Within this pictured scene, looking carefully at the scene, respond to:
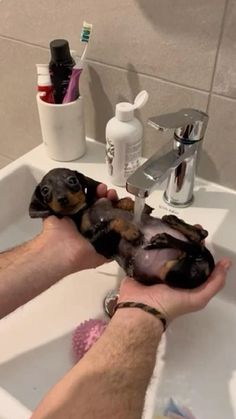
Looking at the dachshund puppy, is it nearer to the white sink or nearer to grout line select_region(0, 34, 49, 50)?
the white sink

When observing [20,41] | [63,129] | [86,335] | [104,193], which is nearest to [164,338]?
[86,335]

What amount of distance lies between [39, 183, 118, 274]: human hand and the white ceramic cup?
0.15 meters

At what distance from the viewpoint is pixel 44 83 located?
0.66 metres

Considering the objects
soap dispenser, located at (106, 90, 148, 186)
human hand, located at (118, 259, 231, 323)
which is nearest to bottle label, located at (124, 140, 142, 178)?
soap dispenser, located at (106, 90, 148, 186)

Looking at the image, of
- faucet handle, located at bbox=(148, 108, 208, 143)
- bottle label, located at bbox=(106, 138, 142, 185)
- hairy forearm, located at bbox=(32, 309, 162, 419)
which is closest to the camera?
hairy forearm, located at bbox=(32, 309, 162, 419)

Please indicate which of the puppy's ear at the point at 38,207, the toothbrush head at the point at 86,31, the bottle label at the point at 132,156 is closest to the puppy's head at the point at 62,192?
the puppy's ear at the point at 38,207

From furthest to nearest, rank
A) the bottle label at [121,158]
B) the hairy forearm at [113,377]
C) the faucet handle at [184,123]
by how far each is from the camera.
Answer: the bottle label at [121,158] < the faucet handle at [184,123] < the hairy forearm at [113,377]

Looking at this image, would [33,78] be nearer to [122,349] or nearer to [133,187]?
[133,187]

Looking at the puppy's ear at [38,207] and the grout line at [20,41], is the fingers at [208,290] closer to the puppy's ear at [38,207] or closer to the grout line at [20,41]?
the puppy's ear at [38,207]

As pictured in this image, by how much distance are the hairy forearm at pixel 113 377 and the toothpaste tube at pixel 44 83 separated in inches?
13.9

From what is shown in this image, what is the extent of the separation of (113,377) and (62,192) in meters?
0.22

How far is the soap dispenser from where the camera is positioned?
0.62 m

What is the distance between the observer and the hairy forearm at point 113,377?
1.42 feet

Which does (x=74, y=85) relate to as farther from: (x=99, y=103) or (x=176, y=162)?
(x=176, y=162)
